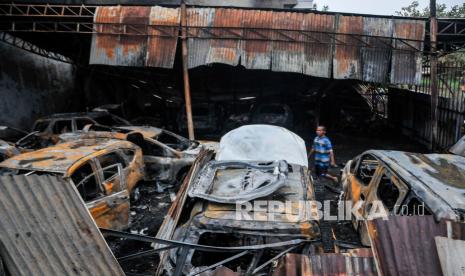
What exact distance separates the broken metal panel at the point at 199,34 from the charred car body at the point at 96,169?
5.49m

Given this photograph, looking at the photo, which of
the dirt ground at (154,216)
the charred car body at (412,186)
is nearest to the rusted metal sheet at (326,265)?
the charred car body at (412,186)

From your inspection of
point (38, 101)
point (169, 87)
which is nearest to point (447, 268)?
point (169, 87)

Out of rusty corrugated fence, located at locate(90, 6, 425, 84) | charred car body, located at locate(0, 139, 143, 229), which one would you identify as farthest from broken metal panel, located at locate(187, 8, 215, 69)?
charred car body, located at locate(0, 139, 143, 229)

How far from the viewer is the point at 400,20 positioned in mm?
11195

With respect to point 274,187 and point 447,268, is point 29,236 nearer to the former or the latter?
point 274,187

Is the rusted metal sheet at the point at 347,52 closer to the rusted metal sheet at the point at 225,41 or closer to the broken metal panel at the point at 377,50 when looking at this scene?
the broken metal panel at the point at 377,50

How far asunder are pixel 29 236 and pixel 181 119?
40.1 feet

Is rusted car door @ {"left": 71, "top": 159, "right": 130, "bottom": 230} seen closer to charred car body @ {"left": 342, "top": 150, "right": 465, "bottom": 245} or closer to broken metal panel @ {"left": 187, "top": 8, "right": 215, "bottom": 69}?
charred car body @ {"left": 342, "top": 150, "right": 465, "bottom": 245}

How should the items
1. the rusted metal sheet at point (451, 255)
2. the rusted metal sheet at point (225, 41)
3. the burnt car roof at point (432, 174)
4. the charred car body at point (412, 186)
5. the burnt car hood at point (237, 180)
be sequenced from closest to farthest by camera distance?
the rusted metal sheet at point (451, 255)
the charred car body at point (412, 186)
the burnt car roof at point (432, 174)
the burnt car hood at point (237, 180)
the rusted metal sheet at point (225, 41)

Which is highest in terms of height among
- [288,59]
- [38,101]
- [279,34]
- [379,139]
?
[279,34]

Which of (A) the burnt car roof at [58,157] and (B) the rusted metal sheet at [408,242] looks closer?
(B) the rusted metal sheet at [408,242]

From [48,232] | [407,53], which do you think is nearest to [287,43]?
[407,53]

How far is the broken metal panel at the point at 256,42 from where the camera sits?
11609 millimetres

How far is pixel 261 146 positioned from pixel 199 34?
6717mm
